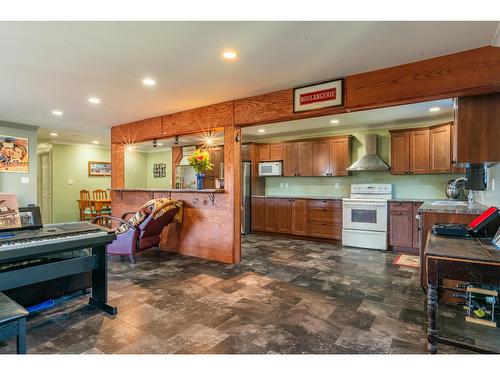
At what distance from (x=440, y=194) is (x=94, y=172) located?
29.6 ft

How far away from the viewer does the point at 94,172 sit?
8734mm

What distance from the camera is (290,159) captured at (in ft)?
20.7

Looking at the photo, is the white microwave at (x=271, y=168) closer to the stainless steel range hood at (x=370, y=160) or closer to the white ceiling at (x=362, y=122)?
the white ceiling at (x=362, y=122)

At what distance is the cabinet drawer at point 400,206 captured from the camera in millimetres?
4777

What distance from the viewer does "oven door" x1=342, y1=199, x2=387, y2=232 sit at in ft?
16.4

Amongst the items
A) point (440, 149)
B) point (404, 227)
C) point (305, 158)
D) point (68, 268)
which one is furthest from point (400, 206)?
point (68, 268)

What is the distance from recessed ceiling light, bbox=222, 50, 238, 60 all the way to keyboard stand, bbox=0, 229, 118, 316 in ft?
6.22

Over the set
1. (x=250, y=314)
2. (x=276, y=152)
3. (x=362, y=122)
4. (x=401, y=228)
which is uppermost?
(x=362, y=122)

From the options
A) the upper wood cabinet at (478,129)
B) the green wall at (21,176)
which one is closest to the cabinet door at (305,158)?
the upper wood cabinet at (478,129)

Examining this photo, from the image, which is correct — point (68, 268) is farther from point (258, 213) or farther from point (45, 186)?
point (45, 186)

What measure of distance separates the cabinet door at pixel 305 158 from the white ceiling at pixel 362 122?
30cm

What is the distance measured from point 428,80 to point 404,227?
2.88m
